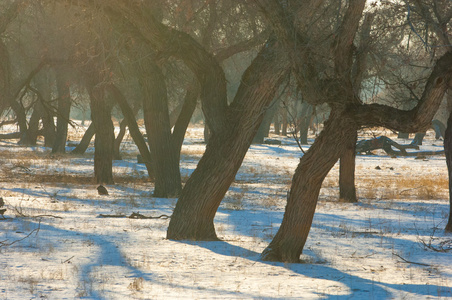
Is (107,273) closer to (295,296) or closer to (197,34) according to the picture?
(295,296)

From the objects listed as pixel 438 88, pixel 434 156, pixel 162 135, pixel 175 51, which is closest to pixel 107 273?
pixel 175 51

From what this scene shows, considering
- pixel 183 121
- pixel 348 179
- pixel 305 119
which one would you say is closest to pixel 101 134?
pixel 183 121

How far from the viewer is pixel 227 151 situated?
8875 millimetres

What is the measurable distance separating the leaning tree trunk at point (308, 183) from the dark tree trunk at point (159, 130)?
691cm

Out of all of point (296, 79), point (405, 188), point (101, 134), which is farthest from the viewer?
point (405, 188)

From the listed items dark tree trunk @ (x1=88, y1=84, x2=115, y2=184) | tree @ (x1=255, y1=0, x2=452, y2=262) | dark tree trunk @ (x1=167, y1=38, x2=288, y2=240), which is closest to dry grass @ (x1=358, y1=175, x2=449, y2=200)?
dark tree trunk @ (x1=88, y1=84, x2=115, y2=184)

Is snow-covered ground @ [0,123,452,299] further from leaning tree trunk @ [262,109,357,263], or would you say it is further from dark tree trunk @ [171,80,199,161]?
dark tree trunk @ [171,80,199,161]

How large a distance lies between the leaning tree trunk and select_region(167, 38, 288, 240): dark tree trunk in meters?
1.23

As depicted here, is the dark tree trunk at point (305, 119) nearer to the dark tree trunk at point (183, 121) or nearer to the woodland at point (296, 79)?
the woodland at point (296, 79)

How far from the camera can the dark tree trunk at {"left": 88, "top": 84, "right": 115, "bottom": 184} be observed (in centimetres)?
1777

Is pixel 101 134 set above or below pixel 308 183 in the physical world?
above

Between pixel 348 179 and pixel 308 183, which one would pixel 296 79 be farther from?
pixel 348 179

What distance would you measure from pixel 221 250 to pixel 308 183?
184cm

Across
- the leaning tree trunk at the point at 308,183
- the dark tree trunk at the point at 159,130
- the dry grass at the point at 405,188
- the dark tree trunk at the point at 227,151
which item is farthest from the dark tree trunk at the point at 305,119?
the dry grass at the point at 405,188
